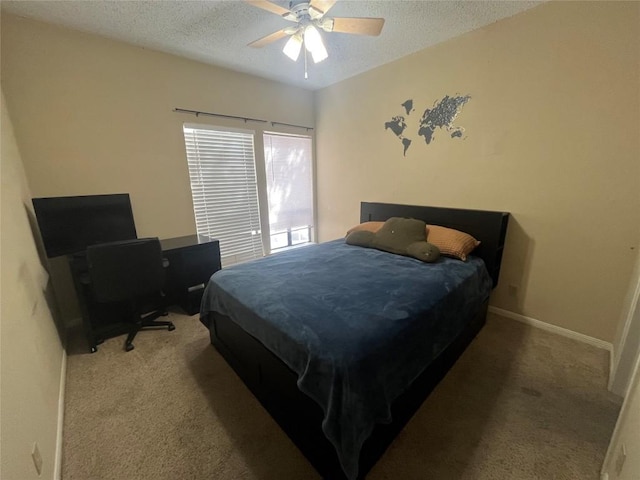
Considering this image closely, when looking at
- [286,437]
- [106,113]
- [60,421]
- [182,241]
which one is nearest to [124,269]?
[182,241]

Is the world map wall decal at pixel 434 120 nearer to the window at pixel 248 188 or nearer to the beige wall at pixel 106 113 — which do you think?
the window at pixel 248 188

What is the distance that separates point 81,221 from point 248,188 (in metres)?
1.81

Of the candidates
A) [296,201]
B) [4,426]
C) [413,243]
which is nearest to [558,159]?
[413,243]

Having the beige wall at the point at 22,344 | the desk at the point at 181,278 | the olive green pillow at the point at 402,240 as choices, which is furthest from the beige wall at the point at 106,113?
the olive green pillow at the point at 402,240

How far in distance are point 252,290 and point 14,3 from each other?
2.71 meters

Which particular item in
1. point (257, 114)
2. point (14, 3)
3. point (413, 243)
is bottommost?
point (413, 243)

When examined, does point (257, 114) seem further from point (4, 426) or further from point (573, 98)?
point (4, 426)

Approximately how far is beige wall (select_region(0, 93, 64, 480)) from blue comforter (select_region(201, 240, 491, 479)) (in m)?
0.94

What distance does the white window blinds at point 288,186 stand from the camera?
12.6 feet

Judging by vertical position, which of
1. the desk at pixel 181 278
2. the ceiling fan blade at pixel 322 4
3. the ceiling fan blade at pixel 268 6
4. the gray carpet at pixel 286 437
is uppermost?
the ceiling fan blade at pixel 322 4

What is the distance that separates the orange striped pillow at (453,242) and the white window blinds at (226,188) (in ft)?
7.89

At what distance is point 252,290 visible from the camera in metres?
1.78

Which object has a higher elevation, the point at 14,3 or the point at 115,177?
the point at 14,3

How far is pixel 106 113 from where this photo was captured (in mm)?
2502
